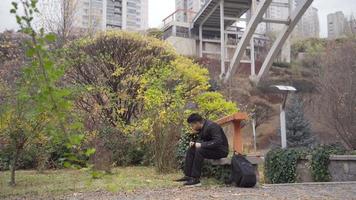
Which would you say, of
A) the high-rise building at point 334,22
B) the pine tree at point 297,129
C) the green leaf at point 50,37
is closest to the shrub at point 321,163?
the green leaf at point 50,37

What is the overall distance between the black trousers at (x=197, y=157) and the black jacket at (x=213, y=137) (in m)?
0.07

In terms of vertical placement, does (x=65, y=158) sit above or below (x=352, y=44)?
below

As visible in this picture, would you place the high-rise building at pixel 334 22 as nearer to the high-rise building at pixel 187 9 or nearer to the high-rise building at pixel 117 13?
the high-rise building at pixel 187 9

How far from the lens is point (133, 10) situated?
52375mm

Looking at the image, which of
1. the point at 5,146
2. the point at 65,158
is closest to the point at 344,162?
the point at 5,146

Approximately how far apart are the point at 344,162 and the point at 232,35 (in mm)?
40440

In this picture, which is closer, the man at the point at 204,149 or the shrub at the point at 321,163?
the man at the point at 204,149

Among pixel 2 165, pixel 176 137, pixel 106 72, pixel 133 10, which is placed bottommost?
pixel 2 165

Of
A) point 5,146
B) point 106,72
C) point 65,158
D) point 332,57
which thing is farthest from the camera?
point 332,57

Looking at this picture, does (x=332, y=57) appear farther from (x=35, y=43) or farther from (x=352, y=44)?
(x=35, y=43)

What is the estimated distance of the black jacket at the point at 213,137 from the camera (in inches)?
231

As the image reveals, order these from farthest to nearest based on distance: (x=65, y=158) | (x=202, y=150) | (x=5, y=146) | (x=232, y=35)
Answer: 1. (x=232, y=35)
2. (x=5, y=146)
3. (x=202, y=150)
4. (x=65, y=158)

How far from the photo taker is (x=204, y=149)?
592cm

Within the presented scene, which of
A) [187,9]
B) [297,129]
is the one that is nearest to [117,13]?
[187,9]
